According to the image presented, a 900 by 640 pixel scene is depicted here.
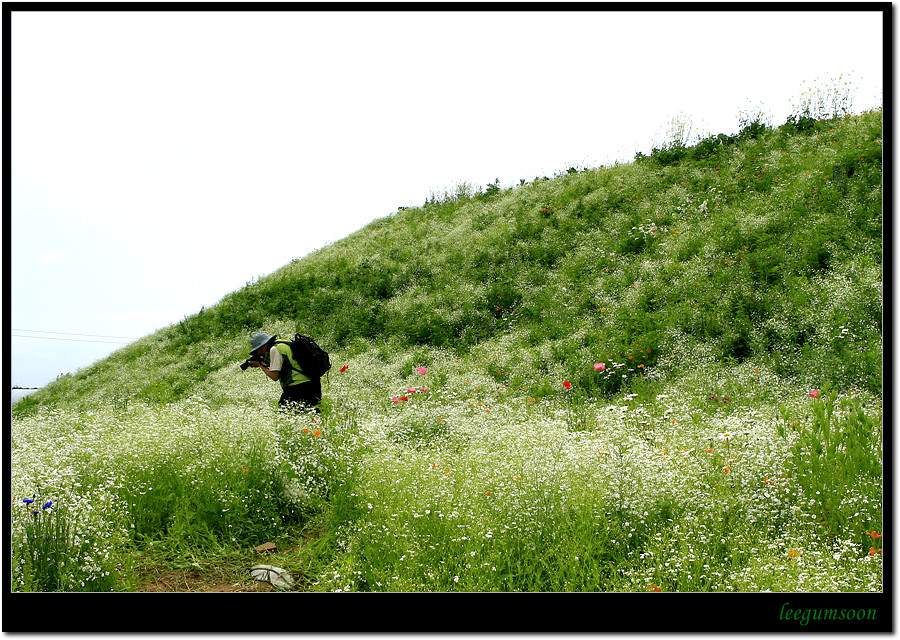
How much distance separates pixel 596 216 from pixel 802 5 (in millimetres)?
12298

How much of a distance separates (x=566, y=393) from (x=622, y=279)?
14.0 feet

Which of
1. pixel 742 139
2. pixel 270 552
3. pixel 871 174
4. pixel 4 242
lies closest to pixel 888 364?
pixel 270 552

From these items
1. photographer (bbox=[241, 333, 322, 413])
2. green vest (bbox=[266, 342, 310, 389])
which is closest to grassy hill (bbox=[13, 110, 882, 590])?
photographer (bbox=[241, 333, 322, 413])

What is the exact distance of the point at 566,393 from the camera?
9320 millimetres

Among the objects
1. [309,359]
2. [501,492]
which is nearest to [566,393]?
[309,359]

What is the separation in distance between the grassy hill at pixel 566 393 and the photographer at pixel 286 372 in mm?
477

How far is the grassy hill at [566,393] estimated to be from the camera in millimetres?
4180

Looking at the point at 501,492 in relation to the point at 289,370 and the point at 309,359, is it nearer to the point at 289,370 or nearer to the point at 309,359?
the point at 309,359

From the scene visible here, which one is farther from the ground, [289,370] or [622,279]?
[622,279]

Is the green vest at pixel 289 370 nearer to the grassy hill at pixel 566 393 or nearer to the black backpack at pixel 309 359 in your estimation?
the black backpack at pixel 309 359

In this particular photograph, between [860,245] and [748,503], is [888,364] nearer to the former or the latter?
[748,503]

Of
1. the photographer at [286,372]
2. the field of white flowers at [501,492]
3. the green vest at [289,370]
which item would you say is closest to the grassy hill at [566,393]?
the field of white flowers at [501,492]

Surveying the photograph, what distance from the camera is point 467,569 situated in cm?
388

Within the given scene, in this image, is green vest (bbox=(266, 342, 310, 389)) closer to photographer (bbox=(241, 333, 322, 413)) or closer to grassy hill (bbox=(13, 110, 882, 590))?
photographer (bbox=(241, 333, 322, 413))
